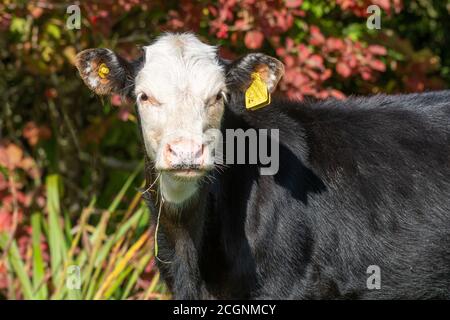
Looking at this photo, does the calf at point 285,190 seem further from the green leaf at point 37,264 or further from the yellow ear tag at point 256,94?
the green leaf at point 37,264

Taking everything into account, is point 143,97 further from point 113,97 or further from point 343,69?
point 343,69

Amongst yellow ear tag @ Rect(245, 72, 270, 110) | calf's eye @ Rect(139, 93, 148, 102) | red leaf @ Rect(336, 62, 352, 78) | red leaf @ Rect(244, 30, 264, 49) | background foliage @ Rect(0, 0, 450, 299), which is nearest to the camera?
calf's eye @ Rect(139, 93, 148, 102)

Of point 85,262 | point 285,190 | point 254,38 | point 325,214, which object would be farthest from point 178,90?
point 85,262

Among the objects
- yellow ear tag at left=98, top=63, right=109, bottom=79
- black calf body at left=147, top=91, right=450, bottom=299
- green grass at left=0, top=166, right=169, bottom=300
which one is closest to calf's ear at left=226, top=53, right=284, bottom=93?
black calf body at left=147, top=91, right=450, bottom=299

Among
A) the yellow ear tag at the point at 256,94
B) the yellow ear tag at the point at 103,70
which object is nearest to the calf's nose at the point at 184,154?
the yellow ear tag at the point at 256,94

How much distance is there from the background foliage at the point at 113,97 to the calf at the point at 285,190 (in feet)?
2.95

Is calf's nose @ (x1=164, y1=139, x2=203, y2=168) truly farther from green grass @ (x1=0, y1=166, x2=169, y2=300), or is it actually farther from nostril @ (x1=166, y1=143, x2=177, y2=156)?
green grass @ (x1=0, y1=166, x2=169, y2=300)

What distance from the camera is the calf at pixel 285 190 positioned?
539 cm

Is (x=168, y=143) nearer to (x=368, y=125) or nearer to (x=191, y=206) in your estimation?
(x=191, y=206)

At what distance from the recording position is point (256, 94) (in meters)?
5.55

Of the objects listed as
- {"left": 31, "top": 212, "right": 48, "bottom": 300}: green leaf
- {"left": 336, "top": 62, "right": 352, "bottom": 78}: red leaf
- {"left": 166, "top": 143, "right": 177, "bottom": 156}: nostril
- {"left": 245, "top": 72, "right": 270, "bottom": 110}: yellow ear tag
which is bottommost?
{"left": 31, "top": 212, "right": 48, "bottom": 300}: green leaf

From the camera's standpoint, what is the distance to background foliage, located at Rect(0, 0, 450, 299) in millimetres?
6875

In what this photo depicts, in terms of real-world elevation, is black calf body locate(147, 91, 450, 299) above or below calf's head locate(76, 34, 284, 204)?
below

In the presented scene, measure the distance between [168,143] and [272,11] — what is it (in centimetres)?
209
